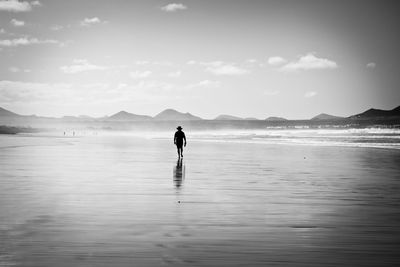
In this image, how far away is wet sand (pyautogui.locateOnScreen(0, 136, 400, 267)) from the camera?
6148 millimetres

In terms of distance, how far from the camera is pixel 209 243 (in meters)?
6.86

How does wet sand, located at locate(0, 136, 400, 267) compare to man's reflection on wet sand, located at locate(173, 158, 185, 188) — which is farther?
man's reflection on wet sand, located at locate(173, 158, 185, 188)

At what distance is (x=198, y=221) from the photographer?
28.1 feet

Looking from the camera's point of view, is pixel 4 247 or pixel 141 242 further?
pixel 141 242

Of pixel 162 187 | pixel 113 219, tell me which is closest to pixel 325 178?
pixel 162 187

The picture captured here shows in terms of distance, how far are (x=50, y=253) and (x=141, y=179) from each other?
31.2 ft

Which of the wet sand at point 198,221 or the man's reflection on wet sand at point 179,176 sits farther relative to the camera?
the man's reflection on wet sand at point 179,176

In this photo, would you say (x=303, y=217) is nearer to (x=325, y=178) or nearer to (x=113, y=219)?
(x=113, y=219)

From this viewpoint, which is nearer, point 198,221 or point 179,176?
point 198,221

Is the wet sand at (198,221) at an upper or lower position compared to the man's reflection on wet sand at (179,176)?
upper

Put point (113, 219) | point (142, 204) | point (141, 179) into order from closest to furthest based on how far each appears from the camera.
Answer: point (113, 219) → point (142, 204) → point (141, 179)

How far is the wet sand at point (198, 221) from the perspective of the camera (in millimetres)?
6148

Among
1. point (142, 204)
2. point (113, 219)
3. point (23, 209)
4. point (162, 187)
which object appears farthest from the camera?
point (162, 187)

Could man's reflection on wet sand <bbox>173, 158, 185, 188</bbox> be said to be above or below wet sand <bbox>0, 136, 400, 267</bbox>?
below
